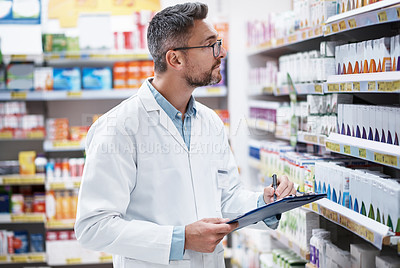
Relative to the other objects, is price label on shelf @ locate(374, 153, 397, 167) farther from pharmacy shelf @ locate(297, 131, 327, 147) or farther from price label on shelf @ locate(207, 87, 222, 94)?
price label on shelf @ locate(207, 87, 222, 94)

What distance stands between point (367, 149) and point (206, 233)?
0.85 metres

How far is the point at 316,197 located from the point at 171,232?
61cm

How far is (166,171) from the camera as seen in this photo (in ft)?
7.86

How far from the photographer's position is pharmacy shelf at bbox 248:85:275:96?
4.47 m

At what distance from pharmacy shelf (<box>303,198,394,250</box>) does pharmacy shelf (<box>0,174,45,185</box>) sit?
316 centimetres

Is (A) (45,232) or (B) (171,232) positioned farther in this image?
(A) (45,232)

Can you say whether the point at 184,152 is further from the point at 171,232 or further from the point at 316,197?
the point at 316,197

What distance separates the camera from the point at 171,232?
86.3 inches

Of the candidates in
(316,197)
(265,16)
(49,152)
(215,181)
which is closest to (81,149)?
(49,152)

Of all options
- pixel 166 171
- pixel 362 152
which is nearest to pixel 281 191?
pixel 362 152

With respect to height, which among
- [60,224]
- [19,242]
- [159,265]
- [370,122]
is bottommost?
[19,242]

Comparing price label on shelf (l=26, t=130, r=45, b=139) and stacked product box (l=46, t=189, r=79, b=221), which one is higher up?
price label on shelf (l=26, t=130, r=45, b=139)

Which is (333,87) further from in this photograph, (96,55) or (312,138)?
(96,55)

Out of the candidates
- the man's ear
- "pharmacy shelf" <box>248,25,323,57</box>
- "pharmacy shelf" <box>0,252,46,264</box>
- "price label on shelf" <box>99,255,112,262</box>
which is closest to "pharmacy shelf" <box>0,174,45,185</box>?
"pharmacy shelf" <box>0,252,46,264</box>
